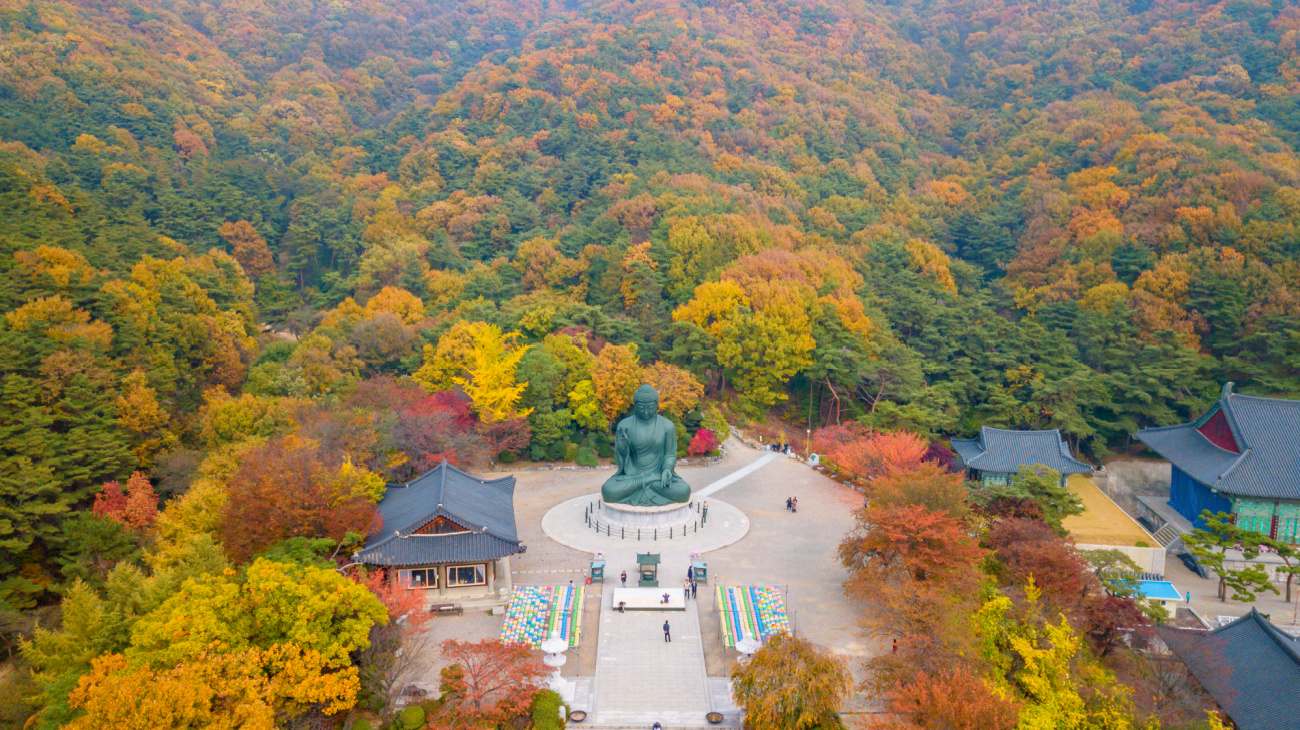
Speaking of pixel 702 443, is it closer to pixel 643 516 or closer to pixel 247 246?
pixel 643 516

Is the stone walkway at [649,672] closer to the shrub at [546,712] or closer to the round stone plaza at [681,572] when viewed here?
the round stone plaza at [681,572]

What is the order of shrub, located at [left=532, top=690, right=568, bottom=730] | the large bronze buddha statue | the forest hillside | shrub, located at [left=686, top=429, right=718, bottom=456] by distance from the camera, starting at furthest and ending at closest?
shrub, located at [left=686, top=429, right=718, bottom=456] → the forest hillside → the large bronze buddha statue → shrub, located at [left=532, top=690, right=568, bottom=730]

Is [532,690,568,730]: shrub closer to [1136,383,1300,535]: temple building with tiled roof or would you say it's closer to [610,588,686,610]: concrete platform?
[610,588,686,610]: concrete platform

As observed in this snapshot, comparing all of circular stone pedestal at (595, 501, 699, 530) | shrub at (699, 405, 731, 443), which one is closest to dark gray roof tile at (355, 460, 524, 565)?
circular stone pedestal at (595, 501, 699, 530)

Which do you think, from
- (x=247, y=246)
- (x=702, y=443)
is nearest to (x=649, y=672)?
(x=702, y=443)

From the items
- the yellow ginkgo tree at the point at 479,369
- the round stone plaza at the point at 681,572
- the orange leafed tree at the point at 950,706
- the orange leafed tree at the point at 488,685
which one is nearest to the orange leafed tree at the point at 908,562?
the round stone plaza at the point at 681,572

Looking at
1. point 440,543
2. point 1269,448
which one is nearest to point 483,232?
point 440,543

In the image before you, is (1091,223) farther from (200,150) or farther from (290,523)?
(200,150)
